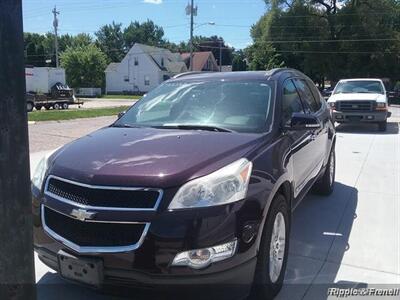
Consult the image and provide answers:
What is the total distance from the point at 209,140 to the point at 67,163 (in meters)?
1.07

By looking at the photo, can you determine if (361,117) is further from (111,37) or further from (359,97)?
(111,37)

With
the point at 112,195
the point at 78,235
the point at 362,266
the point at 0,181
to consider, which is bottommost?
the point at 362,266

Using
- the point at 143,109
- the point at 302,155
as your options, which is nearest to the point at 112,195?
the point at 143,109

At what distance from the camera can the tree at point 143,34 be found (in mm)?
116125

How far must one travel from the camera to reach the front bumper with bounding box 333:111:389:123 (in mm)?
15031

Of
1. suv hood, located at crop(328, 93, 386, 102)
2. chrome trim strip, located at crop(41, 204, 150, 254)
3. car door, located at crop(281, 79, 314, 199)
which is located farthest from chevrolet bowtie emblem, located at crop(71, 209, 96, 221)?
suv hood, located at crop(328, 93, 386, 102)

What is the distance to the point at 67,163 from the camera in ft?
11.0

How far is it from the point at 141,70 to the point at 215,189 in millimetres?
68507

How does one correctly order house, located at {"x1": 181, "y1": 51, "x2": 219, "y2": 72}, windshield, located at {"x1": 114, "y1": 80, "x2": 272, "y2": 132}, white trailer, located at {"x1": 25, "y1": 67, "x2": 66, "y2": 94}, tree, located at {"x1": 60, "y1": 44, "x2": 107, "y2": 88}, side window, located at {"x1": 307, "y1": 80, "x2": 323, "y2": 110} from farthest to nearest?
house, located at {"x1": 181, "y1": 51, "x2": 219, "y2": 72} < tree, located at {"x1": 60, "y1": 44, "x2": 107, "y2": 88} < white trailer, located at {"x1": 25, "y1": 67, "x2": 66, "y2": 94} < side window, located at {"x1": 307, "y1": 80, "x2": 323, "y2": 110} < windshield, located at {"x1": 114, "y1": 80, "x2": 272, "y2": 132}

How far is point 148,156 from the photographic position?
3293 millimetres

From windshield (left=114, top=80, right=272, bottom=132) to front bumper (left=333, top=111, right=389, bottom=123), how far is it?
435 inches

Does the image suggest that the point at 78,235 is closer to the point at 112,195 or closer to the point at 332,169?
the point at 112,195

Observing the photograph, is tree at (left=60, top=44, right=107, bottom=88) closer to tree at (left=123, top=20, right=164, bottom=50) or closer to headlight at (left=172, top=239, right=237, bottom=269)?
tree at (left=123, top=20, right=164, bottom=50)

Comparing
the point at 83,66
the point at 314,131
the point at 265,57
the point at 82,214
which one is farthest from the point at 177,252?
the point at 83,66
